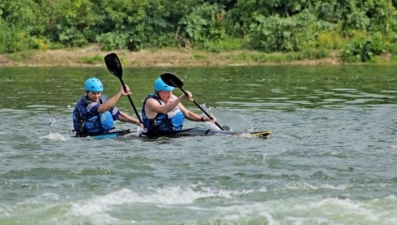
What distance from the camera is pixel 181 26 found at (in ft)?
119

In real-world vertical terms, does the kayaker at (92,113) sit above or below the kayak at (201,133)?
above

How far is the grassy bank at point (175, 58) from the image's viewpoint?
33.9 meters

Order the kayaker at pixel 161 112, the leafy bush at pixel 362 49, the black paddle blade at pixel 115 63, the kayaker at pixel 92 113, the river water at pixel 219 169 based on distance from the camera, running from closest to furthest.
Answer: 1. the river water at pixel 219 169
2. the kayaker at pixel 161 112
3. the kayaker at pixel 92 113
4. the black paddle blade at pixel 115 63
5. the leafy bush at pixel 362 49

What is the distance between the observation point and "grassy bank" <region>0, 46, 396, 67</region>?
1334 inches

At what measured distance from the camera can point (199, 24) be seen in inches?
1410

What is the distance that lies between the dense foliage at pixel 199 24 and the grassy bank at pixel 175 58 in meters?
0.41

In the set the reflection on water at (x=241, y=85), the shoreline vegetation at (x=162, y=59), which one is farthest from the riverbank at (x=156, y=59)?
the reflection on water at (x=241, y=85)

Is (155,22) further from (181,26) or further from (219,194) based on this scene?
(219,194)

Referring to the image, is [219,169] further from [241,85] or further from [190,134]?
[241,85]

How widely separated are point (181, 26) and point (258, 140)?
72.5 ft

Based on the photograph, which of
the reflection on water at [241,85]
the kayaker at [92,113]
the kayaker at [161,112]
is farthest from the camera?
the reflection on water at [241,85]

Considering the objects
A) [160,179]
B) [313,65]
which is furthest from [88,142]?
[313,65]

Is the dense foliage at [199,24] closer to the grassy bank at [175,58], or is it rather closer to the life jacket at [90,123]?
the grassy bank at [175,58]

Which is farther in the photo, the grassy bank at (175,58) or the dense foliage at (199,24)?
the dense foliage at (199,24)
